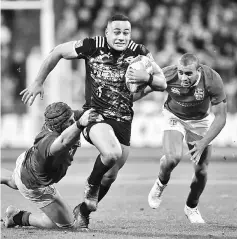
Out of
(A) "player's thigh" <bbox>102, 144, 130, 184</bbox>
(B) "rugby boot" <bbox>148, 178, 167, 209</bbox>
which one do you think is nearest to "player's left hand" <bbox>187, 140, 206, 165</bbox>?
(A) "player's thigh" <bbox>102, 144, 130, 184</bbox>

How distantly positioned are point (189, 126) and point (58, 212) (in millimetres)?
2176

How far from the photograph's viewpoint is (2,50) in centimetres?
2256

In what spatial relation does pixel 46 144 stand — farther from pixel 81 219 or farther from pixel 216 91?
pixel 216 91

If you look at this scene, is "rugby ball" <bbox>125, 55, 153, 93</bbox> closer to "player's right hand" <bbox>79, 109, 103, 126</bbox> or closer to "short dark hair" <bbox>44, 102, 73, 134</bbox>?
"player's right hand" <bbox>79, 109, 103, 126</bbox>

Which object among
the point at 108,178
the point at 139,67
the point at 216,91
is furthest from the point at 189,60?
the point at 108,178

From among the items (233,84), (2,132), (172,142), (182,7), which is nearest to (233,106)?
(233,84)

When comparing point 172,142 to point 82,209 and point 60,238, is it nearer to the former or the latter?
point 82,209

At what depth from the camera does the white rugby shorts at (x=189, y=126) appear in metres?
9.57

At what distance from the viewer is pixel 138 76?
770 cm

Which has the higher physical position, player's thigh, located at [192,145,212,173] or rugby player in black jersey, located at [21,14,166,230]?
rugby player in black jersey, located at [21,14,166,230]

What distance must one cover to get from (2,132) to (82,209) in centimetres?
1257

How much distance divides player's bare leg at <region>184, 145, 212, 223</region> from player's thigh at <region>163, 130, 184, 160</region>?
31cm

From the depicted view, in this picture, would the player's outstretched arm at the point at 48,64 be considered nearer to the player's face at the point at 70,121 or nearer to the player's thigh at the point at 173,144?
the player's face at the point at 70,121

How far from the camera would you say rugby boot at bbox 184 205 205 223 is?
9.20 m
